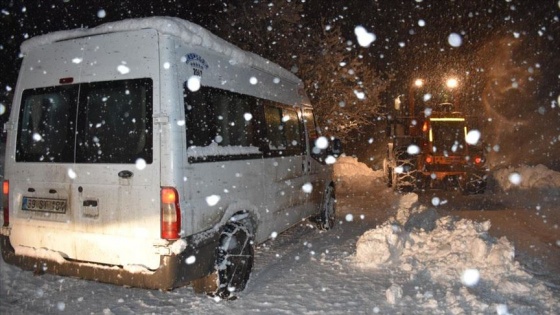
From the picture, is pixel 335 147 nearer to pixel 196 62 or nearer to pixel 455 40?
pixel 196 62

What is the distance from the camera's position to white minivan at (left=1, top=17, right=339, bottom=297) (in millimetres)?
4008

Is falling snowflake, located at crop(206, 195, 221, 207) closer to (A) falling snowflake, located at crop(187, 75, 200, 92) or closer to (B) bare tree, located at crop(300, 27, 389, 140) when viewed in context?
(A) falling snowflake, located at crop(187, 75, 200, 92)

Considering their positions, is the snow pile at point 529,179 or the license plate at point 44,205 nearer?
the license plate at point 44,205

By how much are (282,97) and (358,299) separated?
3081 millimetres

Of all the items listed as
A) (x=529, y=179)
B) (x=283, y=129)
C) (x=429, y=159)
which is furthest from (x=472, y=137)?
(x=283, y=129)

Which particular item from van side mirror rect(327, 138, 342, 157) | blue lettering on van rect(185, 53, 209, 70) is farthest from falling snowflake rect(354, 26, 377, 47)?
blue lettering on van rect(185, 53, 209, 70)

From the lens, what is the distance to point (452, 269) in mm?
5754

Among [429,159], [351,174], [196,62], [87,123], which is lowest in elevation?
[351,174]

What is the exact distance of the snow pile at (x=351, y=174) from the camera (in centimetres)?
1785

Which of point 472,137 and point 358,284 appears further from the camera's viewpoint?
point 472,137

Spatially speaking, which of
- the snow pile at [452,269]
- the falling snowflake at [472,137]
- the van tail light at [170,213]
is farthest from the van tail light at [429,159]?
the van tail light at [170,213]

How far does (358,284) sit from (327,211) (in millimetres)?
3205

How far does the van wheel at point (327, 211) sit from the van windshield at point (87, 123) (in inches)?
194

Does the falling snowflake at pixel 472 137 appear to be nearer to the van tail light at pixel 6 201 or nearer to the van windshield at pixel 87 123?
the van windshield at pixel 87 123
